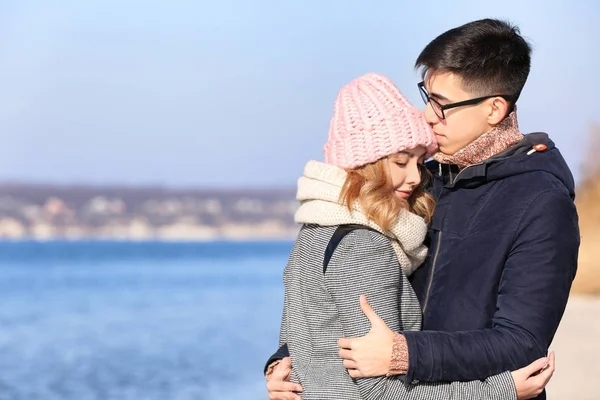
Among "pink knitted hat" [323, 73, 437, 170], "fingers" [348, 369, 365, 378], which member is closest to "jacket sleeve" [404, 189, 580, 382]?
"fingers" [348, 369, 365, 378]

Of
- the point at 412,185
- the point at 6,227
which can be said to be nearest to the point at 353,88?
the point at 412,185

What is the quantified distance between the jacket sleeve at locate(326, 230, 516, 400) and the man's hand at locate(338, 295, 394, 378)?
0.08 feet

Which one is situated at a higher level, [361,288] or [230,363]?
[361,288]

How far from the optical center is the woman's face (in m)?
2.65

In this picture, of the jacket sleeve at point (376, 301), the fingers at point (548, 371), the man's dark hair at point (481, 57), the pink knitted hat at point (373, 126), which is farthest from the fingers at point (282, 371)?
the man's dark hair at point (481, 57)

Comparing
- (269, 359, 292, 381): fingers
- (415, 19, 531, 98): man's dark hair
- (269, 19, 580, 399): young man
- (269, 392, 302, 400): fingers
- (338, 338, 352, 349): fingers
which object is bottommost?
(269, 392, 302, 400): fingers

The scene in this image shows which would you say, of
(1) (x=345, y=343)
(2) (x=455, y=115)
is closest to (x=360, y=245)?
(1) (x=345, y=343)

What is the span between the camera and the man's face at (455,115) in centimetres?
273

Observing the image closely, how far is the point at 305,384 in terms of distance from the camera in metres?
2.70

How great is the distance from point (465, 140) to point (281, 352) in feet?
2.75

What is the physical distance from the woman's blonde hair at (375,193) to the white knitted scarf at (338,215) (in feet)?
0.06

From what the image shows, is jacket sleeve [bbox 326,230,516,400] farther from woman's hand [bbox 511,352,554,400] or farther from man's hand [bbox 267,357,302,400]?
man's hand [bbox 267,357,302,400]

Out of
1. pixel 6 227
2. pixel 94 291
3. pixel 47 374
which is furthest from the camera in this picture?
pixel 6 227

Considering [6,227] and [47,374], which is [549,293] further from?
[6,227]
